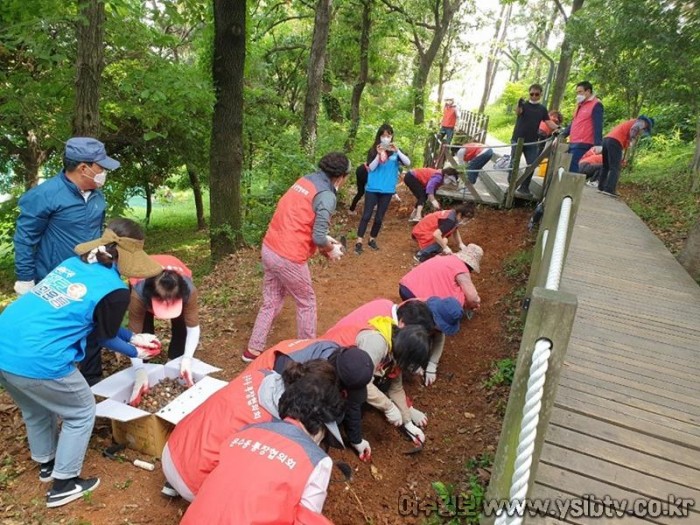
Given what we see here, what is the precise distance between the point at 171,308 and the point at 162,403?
0.69 meters

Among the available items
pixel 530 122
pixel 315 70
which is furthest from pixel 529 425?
pixel 315 70

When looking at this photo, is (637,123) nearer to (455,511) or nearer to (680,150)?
(455,511)

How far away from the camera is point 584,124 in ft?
24.1

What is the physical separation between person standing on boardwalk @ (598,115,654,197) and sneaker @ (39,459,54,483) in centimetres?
817

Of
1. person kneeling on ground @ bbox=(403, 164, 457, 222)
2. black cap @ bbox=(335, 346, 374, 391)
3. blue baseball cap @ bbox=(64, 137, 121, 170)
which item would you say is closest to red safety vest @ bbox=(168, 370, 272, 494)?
black cap @ bbox=(335, 346, 374, 391)

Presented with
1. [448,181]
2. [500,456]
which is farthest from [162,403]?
[448,181]

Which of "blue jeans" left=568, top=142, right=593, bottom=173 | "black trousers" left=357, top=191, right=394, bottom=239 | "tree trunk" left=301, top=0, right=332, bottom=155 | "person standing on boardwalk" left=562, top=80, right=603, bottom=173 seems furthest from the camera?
"tree trunk" left=301, top=0, right=332, bottom=155

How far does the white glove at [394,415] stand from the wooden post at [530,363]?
1.23 meters

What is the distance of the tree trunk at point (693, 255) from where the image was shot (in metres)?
5.36

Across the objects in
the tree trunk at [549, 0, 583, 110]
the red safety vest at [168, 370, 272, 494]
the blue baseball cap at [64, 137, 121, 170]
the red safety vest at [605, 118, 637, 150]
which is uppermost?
the tree trunk at [549, 0, 583, 110]

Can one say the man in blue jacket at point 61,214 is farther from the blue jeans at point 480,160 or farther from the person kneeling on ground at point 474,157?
the blue jeans at point 480,160

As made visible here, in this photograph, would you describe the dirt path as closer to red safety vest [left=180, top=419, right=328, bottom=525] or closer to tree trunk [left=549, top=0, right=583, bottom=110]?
red safety vest [left=180, top=419, right=328, bottom=525]

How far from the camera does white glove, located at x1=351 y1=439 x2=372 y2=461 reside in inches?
125

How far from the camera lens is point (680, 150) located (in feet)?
45.1
